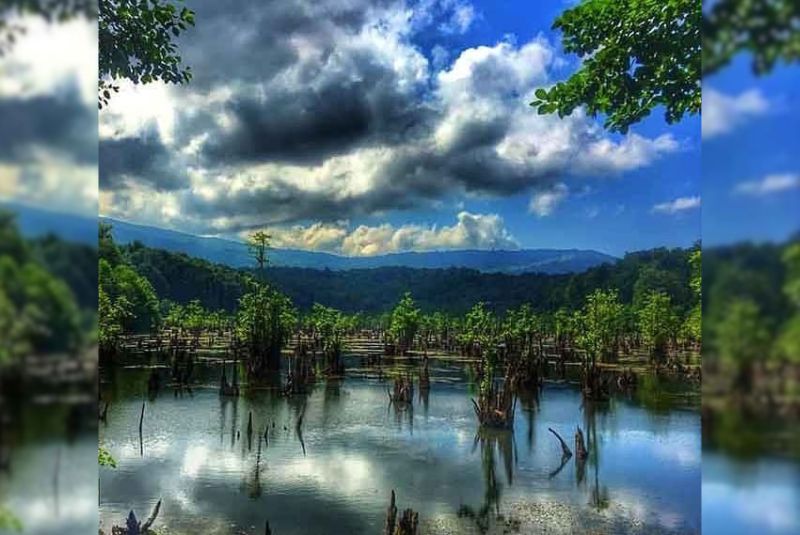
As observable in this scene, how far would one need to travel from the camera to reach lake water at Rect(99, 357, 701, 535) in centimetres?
387

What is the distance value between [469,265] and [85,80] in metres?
2.44

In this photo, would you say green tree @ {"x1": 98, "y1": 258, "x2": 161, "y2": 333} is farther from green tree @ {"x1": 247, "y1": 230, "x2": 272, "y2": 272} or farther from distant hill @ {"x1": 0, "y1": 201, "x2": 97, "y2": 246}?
distant hill @ {"x1": 0, "y1": 201, "x2": 97, "y2": 246}

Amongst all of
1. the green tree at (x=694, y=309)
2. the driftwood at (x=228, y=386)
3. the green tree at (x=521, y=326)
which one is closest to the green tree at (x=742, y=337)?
the green tree at (x=694, y=309)

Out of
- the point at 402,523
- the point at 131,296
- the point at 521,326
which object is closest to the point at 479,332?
the point at 521,326

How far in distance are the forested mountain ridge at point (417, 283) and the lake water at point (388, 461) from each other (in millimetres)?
358

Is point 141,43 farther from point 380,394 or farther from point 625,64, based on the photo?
point 625,64

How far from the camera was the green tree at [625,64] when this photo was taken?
3815 millimetres

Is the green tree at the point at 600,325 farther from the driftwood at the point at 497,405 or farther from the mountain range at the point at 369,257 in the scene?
the driftwood at the point at 497,405

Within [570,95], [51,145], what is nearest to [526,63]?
[570,95]

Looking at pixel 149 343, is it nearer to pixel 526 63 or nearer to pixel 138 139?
pixel 138 139

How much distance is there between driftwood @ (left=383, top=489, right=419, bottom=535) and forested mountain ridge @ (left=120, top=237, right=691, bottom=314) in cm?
101

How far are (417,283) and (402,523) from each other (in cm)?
119

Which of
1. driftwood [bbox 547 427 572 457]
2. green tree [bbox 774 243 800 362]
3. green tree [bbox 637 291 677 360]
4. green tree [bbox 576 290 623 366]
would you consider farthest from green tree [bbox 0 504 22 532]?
green tree [bbox 637 291 677 360]

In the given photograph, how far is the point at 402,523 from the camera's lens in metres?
3.92
